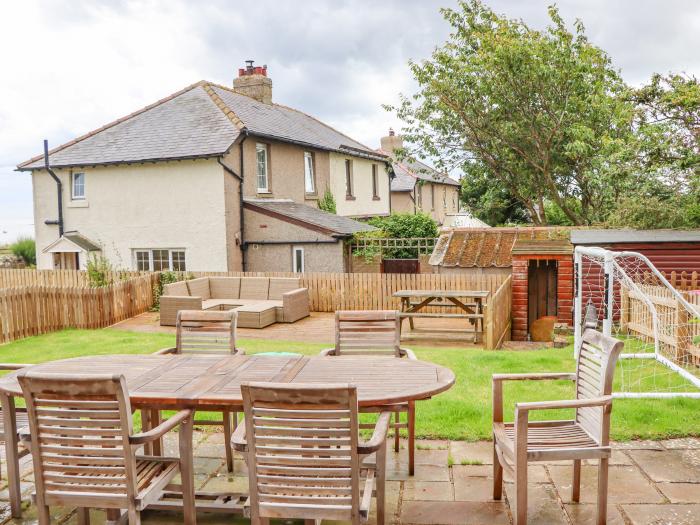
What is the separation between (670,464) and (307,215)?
17.4 meters

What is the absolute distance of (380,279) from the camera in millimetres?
18297

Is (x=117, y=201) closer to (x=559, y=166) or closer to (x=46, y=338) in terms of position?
(x=46, y=338)

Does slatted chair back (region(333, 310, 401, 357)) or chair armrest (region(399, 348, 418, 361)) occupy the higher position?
slatted chair back (region(333, 310, 401, 357))

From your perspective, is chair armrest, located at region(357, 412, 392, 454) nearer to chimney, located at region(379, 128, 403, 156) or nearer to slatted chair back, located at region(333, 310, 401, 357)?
slatted chair back, located at region(333, 310, 401, 357)

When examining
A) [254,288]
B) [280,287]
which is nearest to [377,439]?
[280,287]

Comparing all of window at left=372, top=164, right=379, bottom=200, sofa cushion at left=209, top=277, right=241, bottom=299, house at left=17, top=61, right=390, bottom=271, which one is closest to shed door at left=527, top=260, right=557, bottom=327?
house at left=17, top=61, right=390, bottom=271

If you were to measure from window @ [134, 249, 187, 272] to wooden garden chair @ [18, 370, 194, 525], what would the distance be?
722 inches

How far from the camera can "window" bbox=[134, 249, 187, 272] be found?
22.1 metres

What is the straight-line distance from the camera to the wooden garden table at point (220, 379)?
4.27m

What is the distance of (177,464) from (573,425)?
9.44 feet

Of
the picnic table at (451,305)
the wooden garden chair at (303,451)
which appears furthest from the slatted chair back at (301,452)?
the picnic table at (451,305)

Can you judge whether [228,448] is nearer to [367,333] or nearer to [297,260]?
[367,333]

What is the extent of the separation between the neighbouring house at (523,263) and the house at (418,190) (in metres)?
15.8

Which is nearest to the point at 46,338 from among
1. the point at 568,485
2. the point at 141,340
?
the point at 141,340
